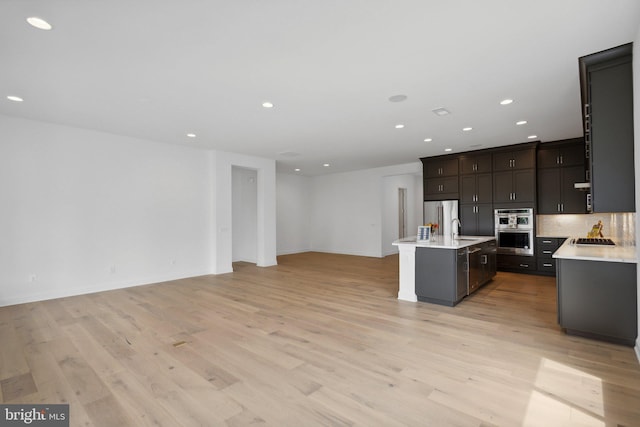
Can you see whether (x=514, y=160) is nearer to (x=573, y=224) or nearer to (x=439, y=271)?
(x=573, y=224)

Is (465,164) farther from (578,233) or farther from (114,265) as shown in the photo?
(114,265)

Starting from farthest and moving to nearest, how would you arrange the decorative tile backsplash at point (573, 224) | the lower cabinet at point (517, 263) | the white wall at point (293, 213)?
the white wall at point (293, 213), the lower cabinet at point (517, 263), the decorative tile backsplash at point (573, 224)

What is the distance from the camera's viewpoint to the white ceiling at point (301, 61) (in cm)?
229

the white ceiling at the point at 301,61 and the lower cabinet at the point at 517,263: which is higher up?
the white ceiling at the point at 301,61

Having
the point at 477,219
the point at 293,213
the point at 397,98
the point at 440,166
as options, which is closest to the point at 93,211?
the point at 397,98

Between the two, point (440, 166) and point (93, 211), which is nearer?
point (93, 211)

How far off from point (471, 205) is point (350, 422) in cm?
648

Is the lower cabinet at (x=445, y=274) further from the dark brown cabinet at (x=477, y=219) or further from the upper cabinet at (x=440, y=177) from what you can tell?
the upper cabinet at (x=440, y=177)

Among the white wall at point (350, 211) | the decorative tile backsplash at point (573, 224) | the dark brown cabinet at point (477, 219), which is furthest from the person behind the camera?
the white wall at point (350, 211)

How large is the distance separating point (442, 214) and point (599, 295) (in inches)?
181

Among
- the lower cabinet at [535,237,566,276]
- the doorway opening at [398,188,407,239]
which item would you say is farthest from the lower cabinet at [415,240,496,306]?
the doorway opening at [398,188,407,239]

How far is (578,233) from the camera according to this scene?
6438mm

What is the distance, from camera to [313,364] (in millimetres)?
2711

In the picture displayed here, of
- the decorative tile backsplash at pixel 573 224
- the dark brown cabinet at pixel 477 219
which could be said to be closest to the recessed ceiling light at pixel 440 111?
the dark brown cabinet at pixel 477 219
